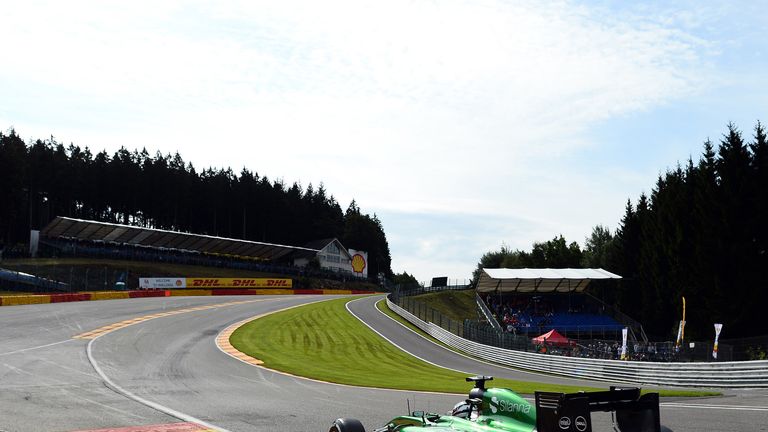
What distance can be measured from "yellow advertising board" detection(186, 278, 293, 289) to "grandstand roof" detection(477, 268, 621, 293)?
104 feet

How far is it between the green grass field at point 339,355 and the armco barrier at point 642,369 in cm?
387

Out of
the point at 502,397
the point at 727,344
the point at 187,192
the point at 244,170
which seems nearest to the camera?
the point at 502,397

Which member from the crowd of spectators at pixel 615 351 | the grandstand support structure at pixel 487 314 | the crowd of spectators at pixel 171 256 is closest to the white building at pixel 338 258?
the crowd of spectators at pixel 171 256

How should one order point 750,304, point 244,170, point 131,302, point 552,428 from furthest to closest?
point 244,170 < point 131,302 < point 750,304 < point 552,428

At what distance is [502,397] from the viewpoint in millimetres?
8969

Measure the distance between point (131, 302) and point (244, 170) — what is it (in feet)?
267

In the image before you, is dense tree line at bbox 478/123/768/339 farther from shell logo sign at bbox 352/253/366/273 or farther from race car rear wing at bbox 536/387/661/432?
shell logo sign at bbox 352/253/366/273

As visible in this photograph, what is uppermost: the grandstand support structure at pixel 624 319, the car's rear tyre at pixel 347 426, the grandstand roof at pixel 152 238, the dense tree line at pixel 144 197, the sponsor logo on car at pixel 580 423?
the dense tree line at pixel 144 197

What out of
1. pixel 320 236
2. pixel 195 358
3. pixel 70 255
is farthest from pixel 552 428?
pixel 320 236

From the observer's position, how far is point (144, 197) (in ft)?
378

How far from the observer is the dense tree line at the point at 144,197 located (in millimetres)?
101200

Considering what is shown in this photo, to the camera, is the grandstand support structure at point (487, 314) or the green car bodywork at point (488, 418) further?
the grandstand support structure at point (487, 314)

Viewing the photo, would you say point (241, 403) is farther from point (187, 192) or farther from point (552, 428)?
point (187, 192)

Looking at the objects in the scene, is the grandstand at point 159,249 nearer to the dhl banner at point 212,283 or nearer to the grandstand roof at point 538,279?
the dhl banner at point 212,283
